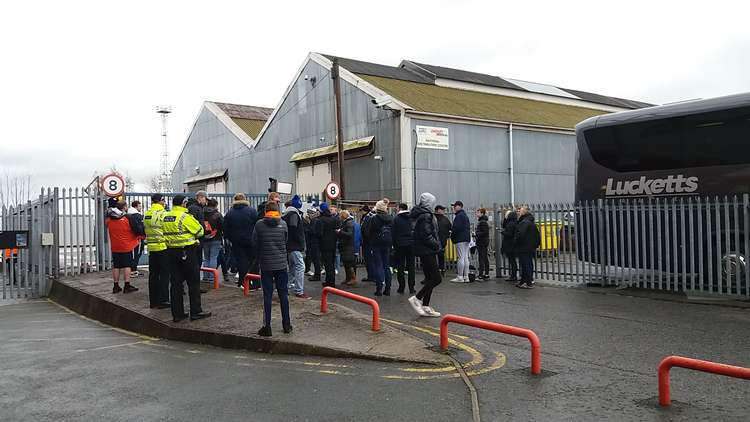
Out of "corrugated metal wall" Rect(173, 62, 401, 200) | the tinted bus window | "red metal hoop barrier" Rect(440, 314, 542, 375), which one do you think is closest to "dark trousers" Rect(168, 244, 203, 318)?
"red metal hoop barrier" Rect(440, 314, 542, 375)

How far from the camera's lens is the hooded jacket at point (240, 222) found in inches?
416

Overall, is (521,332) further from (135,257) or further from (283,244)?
(135,257)

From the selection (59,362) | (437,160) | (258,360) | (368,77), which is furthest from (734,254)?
(368,77)

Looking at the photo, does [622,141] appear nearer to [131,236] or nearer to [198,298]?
[198,298]

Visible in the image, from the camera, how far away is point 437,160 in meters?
25.3

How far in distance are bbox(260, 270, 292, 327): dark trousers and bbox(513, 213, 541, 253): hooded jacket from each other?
659 centimetres

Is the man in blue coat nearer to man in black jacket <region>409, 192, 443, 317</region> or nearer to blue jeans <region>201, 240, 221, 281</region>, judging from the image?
man in black jacket <region>409, 192, 443, 317</region>

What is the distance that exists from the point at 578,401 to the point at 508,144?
23.5m

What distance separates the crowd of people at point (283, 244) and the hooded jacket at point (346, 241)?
2cm

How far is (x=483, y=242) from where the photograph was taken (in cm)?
1405

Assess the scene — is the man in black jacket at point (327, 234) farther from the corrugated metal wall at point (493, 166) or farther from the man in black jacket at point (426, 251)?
the corrugated metal wall at point (493, 166)

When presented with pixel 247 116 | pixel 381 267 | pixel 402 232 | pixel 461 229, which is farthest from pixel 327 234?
pixel 247 116

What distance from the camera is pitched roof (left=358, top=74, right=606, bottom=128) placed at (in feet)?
87.8

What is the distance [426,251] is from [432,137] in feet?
55.7
